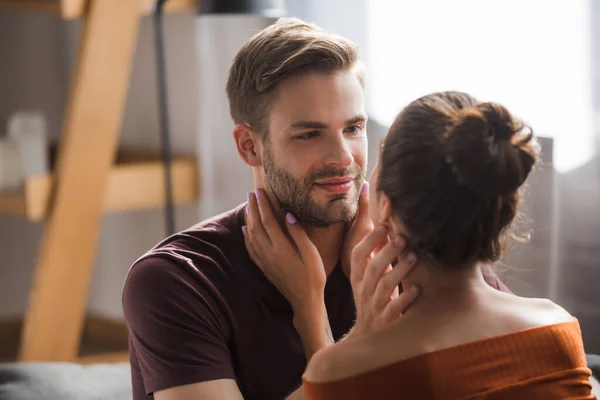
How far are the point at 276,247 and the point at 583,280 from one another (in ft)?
2.54

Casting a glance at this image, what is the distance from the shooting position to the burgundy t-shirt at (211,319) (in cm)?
146

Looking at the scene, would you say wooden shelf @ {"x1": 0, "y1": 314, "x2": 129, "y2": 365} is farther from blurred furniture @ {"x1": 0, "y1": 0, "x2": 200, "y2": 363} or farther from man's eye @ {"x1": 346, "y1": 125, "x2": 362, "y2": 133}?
man's eye @ {"x1": 346, "y1": 125, "x2": 362, "y2": 133}

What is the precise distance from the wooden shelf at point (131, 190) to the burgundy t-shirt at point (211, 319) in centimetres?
121

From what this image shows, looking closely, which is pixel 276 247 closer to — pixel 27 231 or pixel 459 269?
pixel 459 269

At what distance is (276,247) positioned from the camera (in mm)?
1563

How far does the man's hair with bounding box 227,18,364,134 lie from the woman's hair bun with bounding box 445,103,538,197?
1.26 ft

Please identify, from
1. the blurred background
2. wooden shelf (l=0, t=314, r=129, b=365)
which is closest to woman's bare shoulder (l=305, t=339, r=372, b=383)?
the blurred background

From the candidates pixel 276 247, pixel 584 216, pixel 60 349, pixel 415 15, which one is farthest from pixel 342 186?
pixel 60 349

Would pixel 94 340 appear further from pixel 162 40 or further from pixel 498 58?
pixel 498 58

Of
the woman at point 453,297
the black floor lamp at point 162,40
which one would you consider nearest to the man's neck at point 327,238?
the woman at point 453,297

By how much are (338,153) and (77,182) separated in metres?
1.41

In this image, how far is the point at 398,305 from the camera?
1.23 meters

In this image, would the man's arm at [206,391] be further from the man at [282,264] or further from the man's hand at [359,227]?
the man's hand at [359,227]

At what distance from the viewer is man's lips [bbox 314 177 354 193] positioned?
1.54 m
